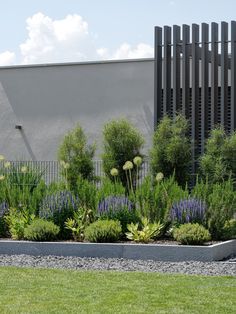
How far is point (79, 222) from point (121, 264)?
2294 mm

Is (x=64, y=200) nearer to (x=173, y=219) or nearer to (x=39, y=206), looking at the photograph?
(x=39, y=206)

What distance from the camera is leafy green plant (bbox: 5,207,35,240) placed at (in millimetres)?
13844

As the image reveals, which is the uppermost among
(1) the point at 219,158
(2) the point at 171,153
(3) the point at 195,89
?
(3) the point at 195,89

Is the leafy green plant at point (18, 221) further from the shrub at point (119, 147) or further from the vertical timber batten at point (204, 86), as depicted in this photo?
the vertical timber batten at point (204, 86)

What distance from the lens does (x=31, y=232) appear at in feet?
44.0

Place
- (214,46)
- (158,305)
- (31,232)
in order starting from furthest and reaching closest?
(214,46) < (31,232) < (158,305)

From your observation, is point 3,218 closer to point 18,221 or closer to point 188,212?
point 18,221

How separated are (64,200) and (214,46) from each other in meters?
11.3

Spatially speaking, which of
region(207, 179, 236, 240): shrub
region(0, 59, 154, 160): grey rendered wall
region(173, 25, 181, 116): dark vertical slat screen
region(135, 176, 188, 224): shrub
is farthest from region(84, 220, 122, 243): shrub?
region(0, 59, 154, 160): grey rendered wall

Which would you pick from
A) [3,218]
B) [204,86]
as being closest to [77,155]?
[204,86]

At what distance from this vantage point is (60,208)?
14.2 m

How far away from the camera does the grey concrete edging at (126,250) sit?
12.2 meters

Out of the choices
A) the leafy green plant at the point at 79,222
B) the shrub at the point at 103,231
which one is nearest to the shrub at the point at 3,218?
the leafy green plant at the point at 79,222

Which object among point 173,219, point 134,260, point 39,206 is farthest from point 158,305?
point 39,206
